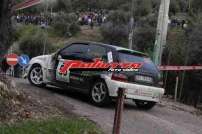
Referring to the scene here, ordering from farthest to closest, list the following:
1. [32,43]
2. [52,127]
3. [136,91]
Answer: [32,43], [136,91], [52,127]

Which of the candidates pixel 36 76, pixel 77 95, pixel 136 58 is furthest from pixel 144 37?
pixel 136 58

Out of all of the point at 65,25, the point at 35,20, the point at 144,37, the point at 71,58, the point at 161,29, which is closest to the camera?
the point at 71,58

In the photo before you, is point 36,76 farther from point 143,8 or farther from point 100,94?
point 143,8

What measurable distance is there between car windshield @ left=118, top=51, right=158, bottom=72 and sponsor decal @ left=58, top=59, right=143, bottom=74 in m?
0.14

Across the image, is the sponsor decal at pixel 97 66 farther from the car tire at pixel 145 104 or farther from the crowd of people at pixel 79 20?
the crowd of people at pixel 79 20

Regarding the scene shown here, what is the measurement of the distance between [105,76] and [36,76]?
3.02 m

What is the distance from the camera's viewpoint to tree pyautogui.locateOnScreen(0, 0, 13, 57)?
9234mm

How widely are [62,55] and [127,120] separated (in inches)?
137

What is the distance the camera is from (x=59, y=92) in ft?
51.4

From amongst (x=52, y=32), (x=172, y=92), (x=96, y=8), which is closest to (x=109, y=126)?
(x=172, y=92)

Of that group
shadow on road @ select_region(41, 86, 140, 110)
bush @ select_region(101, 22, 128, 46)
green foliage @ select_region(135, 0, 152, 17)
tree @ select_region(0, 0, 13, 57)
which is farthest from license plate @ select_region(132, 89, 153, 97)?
green foliage @ select_region(135, 0, 152, 17)

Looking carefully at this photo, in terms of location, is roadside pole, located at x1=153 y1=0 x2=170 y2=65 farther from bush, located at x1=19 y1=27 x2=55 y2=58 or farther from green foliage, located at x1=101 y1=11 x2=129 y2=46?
bush, located at x1=19 y1=27 x2=55 y2=58

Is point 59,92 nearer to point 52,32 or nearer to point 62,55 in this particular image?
point 62,55

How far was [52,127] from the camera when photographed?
30.5ft
